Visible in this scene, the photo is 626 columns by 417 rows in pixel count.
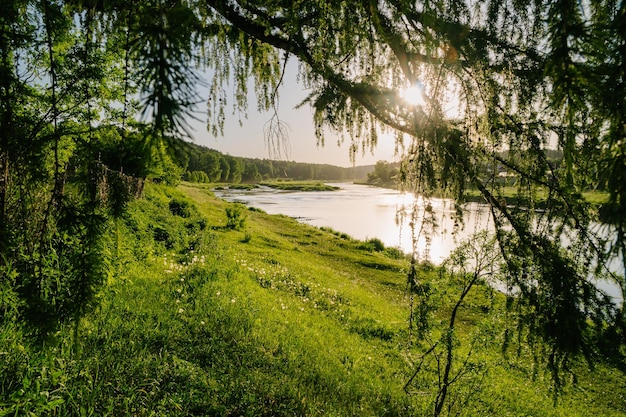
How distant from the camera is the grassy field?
2.87 meters

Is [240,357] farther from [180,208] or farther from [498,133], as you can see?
[180,208]

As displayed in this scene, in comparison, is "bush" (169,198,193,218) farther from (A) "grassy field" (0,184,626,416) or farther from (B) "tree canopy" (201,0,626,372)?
(B) "tree canopy" (201,0,626,372)

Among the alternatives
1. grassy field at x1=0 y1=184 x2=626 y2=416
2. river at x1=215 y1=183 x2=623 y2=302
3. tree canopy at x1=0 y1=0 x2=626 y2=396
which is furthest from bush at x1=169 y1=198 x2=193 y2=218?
tree canopy at x1=0 y1=0 x2=626 y2=396

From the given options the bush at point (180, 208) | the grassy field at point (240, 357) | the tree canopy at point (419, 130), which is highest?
the tree canopy at point (419, 130)

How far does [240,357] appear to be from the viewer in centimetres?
492

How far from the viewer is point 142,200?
1434 cm

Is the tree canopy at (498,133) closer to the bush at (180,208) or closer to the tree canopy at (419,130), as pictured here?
the tree canopy at (419,130)

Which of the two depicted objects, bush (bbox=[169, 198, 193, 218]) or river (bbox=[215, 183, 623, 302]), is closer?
river (bbox=[215, 183, 623, 302])

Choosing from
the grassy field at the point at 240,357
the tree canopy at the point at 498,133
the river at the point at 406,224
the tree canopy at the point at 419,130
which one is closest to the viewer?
the tree canopy at the point at 419,130

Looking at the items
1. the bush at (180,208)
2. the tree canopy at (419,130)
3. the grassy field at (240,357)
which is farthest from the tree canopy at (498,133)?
the bush at (180,208)

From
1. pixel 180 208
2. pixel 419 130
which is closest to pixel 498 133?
pixel 419 130

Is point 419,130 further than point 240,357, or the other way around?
point 240,357

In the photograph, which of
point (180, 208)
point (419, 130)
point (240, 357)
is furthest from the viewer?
point (180, 208)

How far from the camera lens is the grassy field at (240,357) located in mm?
2871
